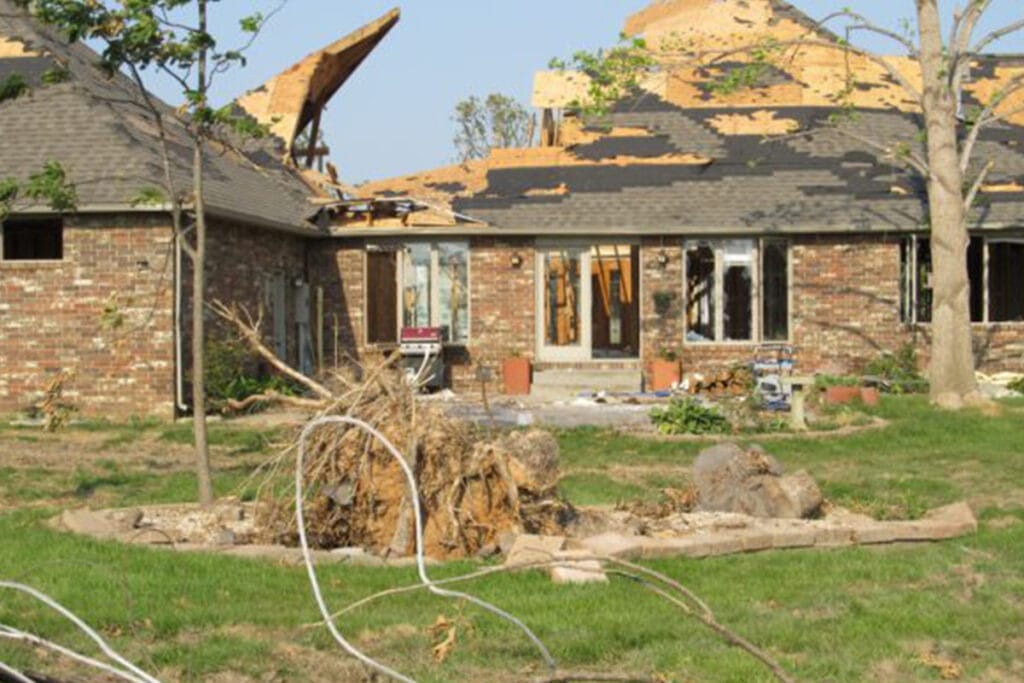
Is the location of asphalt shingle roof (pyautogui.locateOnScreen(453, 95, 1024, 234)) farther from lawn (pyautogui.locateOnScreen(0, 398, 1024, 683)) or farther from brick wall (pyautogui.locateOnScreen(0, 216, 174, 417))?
lawn (pyautogui.locateOnScreen(0, 398, 1024, 683))

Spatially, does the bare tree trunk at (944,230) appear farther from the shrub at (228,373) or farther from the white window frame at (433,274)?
the shrub at (228,373)

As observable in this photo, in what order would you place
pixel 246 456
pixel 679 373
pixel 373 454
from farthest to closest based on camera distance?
pixel 679 373 → pixel 246 456 → pixel 373 454

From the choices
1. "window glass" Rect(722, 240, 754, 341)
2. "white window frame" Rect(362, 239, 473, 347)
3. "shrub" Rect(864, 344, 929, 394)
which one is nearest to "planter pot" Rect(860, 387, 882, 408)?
"shrub" Rect(864, 344, 929, 394)

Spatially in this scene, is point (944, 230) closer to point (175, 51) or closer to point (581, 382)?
point (581, 382)

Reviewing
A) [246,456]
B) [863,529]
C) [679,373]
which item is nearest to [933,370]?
[679,373]

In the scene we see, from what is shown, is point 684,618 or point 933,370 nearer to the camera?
point 684,618

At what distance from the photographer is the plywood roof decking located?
1209 inches

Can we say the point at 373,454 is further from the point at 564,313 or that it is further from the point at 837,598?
the point at 564,313

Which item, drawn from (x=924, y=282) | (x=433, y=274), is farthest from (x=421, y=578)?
(x=924, y=282)

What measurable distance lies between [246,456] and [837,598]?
9200 millimetres

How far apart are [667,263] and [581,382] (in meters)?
2.49

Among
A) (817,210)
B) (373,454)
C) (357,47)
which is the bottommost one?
(373,454)

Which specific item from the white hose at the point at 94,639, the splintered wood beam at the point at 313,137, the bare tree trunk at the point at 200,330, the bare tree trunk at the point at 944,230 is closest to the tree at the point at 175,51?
the bare tree trunk at the point at 200,330

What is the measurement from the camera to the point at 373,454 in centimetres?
1064
